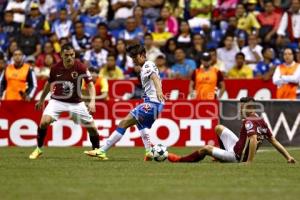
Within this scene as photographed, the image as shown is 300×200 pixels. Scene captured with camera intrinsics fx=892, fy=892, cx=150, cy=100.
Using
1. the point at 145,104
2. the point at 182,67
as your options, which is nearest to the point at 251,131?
the point at 145,104

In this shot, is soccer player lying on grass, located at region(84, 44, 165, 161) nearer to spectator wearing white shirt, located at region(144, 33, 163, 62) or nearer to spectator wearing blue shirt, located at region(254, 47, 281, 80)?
spectator wearing blue shirt, located at region(254, 47, 281, 80)

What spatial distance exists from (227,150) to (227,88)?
7.93 meters

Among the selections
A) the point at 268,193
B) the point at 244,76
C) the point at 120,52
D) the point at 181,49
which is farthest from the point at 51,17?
the point at 268,193

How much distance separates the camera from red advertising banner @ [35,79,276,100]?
2186 cm

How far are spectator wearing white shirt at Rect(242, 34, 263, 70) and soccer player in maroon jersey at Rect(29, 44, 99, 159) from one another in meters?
8.49

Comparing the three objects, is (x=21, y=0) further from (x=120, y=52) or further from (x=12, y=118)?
(x=12, y=118)

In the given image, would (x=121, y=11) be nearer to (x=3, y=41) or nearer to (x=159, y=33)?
(x=159, y=33)

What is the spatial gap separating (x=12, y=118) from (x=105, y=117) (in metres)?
2.12

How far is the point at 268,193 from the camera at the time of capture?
10.2m

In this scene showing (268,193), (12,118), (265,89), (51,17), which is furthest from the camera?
(51,17)

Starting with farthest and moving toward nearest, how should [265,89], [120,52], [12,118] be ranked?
[120,52], [265,89], [12,118]

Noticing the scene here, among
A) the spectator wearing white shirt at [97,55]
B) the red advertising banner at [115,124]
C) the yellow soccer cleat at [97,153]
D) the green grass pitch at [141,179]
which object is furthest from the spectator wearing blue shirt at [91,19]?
the yellow soccer cleat at [97,153]

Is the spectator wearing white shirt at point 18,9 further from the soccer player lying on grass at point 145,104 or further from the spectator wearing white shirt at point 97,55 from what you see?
the soccer player lying on grass at point 145,104

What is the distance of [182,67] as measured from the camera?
22.8m
